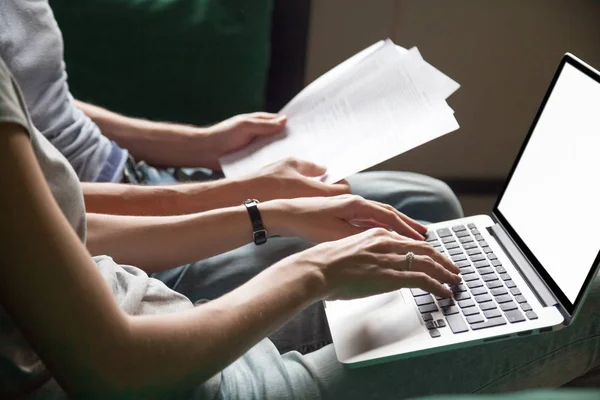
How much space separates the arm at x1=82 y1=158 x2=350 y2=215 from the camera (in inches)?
41.4

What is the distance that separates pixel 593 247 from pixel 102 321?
0.56 metres

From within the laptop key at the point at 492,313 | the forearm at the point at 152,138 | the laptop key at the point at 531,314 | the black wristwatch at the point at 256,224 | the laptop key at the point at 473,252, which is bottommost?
the forearm at the point at 152,138

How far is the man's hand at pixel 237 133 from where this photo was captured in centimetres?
122

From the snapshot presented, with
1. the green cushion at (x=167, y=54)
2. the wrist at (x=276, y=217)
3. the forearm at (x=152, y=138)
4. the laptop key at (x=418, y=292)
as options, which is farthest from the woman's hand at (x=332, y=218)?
the green cushion at (x=167, y=54)

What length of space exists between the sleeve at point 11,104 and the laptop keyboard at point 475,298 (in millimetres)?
492

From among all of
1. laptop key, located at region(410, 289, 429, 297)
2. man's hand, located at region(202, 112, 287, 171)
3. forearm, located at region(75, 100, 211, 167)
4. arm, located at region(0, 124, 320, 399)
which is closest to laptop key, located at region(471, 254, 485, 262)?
laptop key, located at region(410, 289, 429, 297)

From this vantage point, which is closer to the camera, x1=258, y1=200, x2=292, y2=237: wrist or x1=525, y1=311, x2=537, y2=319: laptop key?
x1=525, y1=311, x2=537, y2=319: laptop key

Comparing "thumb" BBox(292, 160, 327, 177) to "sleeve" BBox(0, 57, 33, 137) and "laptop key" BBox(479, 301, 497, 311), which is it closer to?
"laptop key" BBox(479, 301, 497, 311)

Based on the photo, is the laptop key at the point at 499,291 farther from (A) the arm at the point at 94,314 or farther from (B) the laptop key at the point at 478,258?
(A) the arm at the point at 94,314

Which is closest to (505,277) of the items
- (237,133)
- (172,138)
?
(237,133)

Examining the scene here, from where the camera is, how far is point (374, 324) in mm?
836

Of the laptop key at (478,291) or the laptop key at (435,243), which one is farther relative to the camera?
the laptop key at (435,243)

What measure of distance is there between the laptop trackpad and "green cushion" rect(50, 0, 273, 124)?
696 millimetres

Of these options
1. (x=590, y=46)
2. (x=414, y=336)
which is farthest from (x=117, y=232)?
(x=590, y=46)
